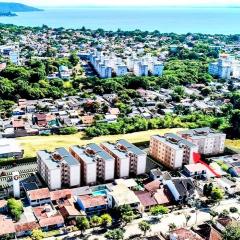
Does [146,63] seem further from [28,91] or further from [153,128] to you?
[153,128]

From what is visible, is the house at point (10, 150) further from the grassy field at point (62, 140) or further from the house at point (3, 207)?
the house at point (3, 207)

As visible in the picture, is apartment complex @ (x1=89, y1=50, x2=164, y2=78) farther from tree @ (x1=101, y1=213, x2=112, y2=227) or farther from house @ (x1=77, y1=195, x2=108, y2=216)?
tree @ (x1=101, y1=213, x2=112, y2=227)

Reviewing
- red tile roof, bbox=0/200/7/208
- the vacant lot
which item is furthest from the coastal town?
the vacant lot

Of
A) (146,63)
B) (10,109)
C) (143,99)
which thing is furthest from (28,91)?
(146,63)


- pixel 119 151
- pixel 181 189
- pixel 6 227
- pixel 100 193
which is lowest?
pixel 6 227

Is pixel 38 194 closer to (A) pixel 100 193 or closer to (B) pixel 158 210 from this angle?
(A) pixel 100 193

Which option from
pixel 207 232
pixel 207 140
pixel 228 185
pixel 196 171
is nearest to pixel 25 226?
pixel 207 232
